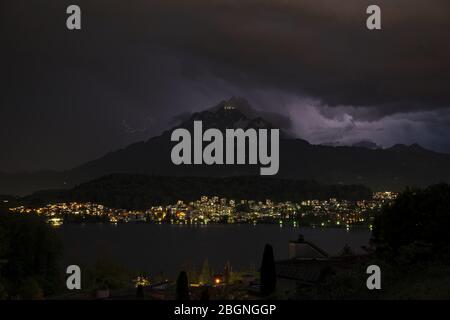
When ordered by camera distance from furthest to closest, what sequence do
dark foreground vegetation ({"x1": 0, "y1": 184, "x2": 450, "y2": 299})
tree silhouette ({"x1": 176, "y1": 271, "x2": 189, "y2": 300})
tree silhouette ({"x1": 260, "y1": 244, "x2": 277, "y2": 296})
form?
tree silhouette ({"x1": 176, "y1": 271, "x2": 189, "y2": 300}) < tree silhouette ({"x1": 260, "y1": 244, "x2": 277, "y2": 296}) < dark foreground vegetation ({"x1": 0, "y1": 184, "x2": 450, "y2": 299})

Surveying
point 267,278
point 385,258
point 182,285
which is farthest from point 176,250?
point 385,258

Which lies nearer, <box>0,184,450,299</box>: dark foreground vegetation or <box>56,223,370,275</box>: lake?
<box>0,184,450,299</box>: dark foreground vegetation

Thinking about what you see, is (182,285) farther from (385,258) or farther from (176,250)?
(176,250)

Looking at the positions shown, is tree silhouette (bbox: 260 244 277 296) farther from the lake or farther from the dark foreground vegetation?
the lake

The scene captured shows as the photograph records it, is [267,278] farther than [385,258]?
No

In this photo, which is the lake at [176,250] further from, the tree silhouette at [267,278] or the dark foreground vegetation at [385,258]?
the tree silhouette at [267,278]

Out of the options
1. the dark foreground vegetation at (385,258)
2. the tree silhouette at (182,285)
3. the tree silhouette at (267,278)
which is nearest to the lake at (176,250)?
the dark foreground vegetation at (385,258)

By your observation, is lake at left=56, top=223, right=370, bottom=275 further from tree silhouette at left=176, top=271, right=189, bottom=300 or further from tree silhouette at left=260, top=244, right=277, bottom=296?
tree silhouette at left=260, top=244, right=277, bottom=296

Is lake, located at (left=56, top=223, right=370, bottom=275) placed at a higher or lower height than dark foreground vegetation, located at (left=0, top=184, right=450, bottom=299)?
lower

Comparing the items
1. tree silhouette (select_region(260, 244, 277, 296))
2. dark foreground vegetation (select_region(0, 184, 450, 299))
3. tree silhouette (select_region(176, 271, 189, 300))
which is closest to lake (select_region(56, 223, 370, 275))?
dark foreground vegetation (select_region(0, 184, 450, 299))

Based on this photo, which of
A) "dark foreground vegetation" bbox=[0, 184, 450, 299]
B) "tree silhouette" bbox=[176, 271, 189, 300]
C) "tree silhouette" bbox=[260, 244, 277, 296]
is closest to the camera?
"dark foreground vegetation" bbox=[0, 184, 450, 299]

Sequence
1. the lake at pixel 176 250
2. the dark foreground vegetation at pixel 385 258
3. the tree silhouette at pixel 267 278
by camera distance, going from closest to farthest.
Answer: the dark foreground vegetation at pixel 385 258 < the tree silhouette at pixel 267 278 < the lake at pixel 176 250
